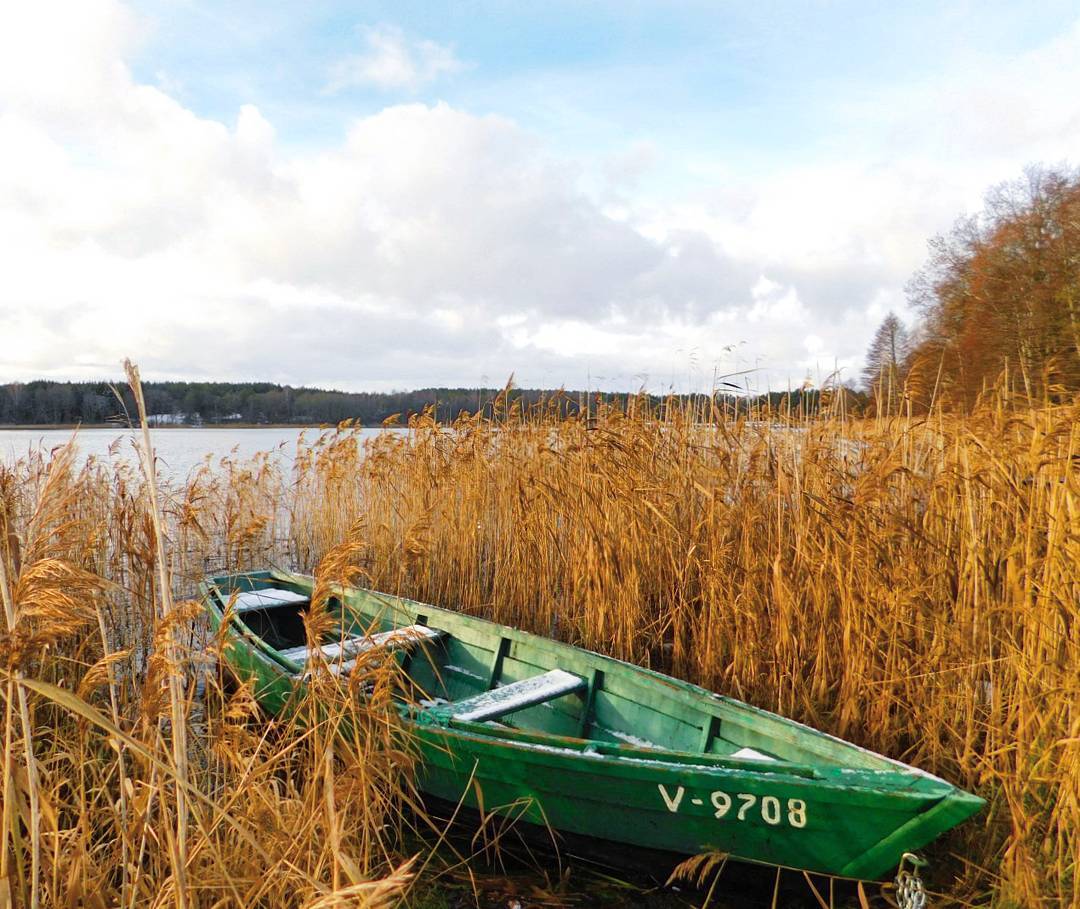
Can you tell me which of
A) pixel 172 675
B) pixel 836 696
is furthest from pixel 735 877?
pixel 172 675

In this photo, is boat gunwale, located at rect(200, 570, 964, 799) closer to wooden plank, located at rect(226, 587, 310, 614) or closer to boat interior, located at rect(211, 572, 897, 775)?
boat interior, located at rect(211, 572, 897, 775)

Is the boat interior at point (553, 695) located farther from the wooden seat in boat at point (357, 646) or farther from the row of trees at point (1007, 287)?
the row of trees at point (1007, 287)

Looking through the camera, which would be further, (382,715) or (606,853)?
(606,853)

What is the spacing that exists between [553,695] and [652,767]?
1.10m

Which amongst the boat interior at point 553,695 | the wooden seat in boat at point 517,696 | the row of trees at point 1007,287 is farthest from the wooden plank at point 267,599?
the row of trees at point 1007,287

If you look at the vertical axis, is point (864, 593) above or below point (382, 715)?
above

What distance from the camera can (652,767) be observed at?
9.05 feet

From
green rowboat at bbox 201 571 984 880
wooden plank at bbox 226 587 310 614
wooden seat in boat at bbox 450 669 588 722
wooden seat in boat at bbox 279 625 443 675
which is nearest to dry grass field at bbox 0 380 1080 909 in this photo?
wooden seat in boat at bbox 279 625 443 675

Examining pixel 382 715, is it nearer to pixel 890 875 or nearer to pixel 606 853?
pixel 606 853

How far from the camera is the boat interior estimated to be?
9.61 feet

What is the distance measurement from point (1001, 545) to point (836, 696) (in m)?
1.18

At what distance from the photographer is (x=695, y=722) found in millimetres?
3486

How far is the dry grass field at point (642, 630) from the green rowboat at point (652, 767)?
319mm

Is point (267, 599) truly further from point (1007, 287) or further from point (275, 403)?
point (275, 403)
